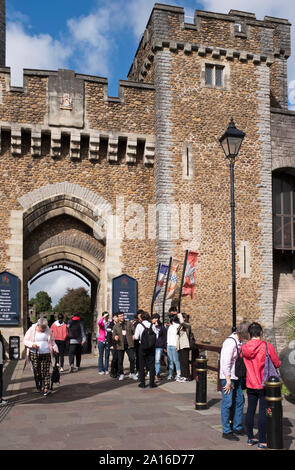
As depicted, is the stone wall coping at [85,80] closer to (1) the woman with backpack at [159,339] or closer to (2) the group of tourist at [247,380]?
(1) the woman with backpack at [159,339]

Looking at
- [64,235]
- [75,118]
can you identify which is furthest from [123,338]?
[75,118]

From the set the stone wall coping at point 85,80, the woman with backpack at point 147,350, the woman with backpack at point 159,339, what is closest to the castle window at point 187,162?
the stone wall coping at point 85,80

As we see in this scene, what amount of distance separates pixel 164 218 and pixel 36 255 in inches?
176

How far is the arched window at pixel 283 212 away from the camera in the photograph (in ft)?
62.7

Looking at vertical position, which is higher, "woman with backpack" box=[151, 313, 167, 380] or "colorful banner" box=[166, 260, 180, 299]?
Result: "colorful banner" box=[166, 260, 180, 299]

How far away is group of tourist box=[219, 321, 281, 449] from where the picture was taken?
5973mm

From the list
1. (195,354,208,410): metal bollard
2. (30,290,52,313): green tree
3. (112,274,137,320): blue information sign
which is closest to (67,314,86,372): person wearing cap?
(112,274,137,320): blue information sign

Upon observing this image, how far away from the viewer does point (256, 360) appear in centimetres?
603

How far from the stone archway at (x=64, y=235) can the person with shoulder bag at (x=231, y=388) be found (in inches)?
403

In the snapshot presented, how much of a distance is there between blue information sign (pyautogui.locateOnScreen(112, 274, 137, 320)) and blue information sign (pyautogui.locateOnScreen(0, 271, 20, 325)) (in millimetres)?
3077

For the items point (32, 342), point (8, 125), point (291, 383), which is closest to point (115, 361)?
point (32, 342)

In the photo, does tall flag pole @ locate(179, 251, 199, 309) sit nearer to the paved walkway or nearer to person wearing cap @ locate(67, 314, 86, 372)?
person wearing cap @ locate(67, 314, 86, 372)

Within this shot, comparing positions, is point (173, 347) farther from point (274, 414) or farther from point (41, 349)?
point (274, 414)
